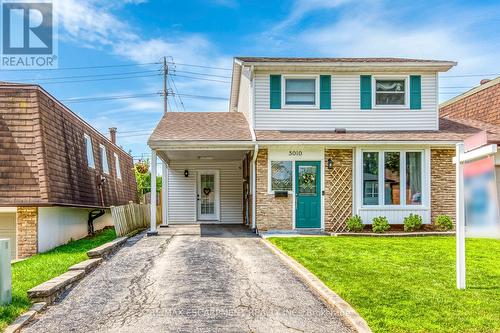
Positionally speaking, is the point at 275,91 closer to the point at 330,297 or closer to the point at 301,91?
the point at 301,91

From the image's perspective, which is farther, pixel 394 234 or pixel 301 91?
pixel 301 91

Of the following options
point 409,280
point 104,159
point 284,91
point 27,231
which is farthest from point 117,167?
point 409,280

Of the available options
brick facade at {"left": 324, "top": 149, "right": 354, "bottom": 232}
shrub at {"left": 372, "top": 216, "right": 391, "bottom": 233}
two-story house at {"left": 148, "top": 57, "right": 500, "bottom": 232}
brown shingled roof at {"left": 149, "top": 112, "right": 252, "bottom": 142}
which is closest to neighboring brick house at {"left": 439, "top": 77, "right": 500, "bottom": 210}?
two-story house at {"left": 148, "top": 57, "right": 500, "bottom": 232}

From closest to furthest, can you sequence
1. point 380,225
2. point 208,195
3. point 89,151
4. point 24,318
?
point 24,318 < point 380,225 < point 89,151 < point 208,195

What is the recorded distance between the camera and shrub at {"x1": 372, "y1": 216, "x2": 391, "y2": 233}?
14188 mm

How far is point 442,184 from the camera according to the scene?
14.9 meters

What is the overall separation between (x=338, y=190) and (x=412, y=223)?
238cm

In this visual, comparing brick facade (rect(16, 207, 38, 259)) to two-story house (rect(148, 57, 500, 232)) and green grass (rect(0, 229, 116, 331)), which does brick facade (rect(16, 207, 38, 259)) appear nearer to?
green grass (rect(0, 229, 116, 331))

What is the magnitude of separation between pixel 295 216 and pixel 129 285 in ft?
25.8

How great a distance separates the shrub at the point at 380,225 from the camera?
14.2 metres

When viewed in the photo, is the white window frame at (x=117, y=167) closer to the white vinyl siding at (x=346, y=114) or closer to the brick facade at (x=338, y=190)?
the white vinyl siding at (x=346, y=114)

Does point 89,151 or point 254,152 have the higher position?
point 89,151

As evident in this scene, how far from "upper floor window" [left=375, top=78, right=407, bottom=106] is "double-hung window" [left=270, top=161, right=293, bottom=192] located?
12.2ft

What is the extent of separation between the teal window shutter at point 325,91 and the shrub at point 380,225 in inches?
153
